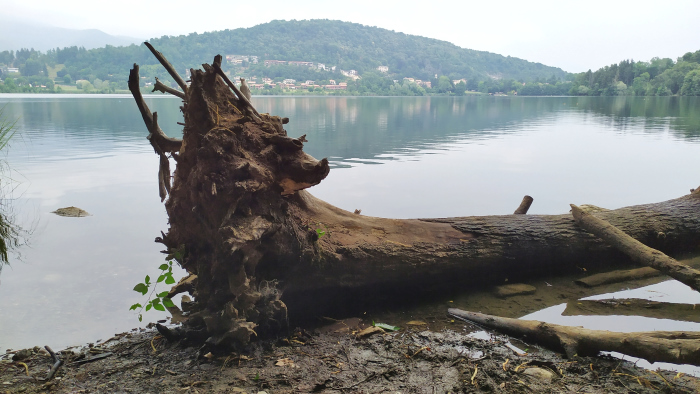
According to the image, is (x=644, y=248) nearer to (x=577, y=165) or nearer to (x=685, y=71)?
(x=577, y=165)

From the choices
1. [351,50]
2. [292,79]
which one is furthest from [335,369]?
[351,50]

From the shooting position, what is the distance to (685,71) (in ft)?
153

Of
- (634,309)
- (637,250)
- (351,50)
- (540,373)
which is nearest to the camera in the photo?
(540,373)

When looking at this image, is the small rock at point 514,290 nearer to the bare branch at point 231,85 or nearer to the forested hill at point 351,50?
the bare branch at point 231,85

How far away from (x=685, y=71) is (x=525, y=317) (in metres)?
55.0

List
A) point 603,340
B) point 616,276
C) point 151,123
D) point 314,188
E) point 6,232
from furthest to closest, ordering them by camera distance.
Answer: point 314,188, point 6,232, point 616,276, point 151,123, point 603,340

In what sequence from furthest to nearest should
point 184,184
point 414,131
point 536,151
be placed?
1. point 414,131
2. point 536,151
3. point 184,184

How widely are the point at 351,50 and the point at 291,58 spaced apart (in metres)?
20.4

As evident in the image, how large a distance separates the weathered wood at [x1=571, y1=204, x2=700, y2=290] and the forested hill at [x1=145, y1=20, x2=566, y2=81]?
116ft

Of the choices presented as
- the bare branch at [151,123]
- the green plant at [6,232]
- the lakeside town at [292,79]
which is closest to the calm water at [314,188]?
the green plant at [6,232]

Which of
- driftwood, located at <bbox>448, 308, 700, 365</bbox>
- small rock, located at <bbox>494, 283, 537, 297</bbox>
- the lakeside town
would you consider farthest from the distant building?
driftwood, located at <bbox>448, 308, 700, 365</bbox>

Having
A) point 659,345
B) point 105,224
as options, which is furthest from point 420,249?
point 105,224

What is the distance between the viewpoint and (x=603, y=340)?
275 centimetres

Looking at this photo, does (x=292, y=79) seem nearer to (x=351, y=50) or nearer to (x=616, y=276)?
(x=351, y=50)
